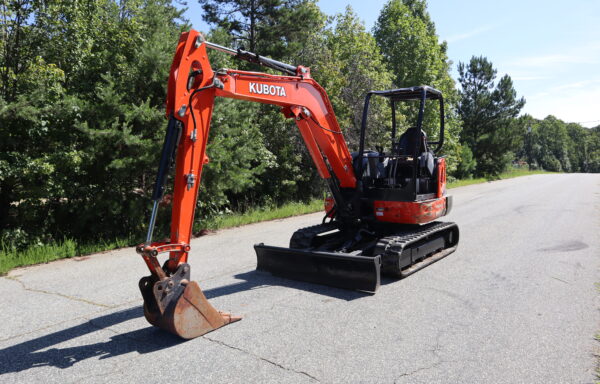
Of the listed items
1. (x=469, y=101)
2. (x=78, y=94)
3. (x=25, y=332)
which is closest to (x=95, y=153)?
(x=78, y=94)

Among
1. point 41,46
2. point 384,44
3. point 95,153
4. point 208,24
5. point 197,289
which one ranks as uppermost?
point 384,44

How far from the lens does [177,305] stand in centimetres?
407

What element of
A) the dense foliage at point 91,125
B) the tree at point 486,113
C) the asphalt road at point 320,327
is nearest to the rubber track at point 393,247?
the asphalt road at point 320,327

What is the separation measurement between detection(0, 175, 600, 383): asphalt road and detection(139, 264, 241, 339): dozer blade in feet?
0.58

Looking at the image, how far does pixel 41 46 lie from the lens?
29.9 ft

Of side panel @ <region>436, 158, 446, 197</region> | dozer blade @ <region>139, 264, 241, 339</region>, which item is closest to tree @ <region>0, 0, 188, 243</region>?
dozer blade @ <region>139, 264, 241, 339</region>

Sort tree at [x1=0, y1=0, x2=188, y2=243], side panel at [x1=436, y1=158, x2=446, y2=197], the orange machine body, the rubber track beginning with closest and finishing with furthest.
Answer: the orange machine body
the rubber track
side panel at [x1=436, y1=158, x2=446, y2=197]
tree at [x1=0, y1=0, x2=188, y2=243]

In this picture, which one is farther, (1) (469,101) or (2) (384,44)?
(1) (469,101)

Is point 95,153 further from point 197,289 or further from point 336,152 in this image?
point 197,289

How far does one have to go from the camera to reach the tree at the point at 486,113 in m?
43.7

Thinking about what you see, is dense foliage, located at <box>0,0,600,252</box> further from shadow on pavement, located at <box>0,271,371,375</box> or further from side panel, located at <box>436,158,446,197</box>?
side panel, located at <box>436,158,446,197</box>

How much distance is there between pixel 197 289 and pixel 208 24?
1782 cm

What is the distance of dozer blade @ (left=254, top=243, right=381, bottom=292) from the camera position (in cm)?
552

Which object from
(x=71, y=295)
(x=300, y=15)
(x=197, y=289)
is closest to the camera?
(x=197, y=289)
